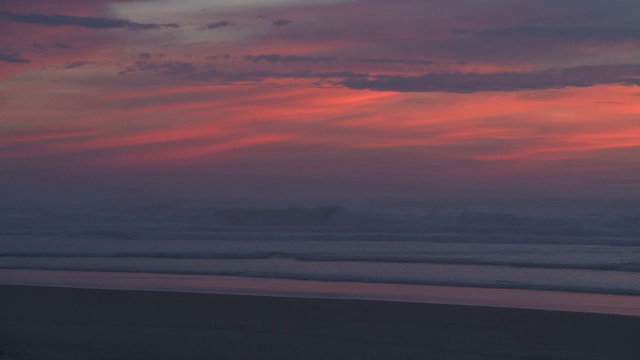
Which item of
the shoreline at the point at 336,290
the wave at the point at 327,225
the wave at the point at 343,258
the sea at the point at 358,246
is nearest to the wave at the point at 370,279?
the sea at the point at 358,246

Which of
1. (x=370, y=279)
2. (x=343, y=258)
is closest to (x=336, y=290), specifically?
(x=370, y=279)

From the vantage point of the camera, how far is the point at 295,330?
7.81 m

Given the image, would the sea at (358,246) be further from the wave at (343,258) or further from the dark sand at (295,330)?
the dark sand at (295,330)

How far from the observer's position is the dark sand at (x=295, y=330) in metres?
6.79

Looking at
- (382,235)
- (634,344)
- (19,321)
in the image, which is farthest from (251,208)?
A: (634,344)

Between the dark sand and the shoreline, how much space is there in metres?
0.75

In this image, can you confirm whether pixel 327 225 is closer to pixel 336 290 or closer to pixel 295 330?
pixel 336 290

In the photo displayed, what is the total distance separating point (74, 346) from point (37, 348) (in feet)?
1.11

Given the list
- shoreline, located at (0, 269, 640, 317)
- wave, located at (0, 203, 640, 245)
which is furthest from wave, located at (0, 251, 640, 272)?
wave, located at (0, 203, 640, 245)

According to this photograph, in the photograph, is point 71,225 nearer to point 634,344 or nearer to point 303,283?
point 303,283

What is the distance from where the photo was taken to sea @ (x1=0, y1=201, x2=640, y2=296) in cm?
1248

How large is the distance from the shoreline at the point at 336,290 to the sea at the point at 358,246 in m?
0.41

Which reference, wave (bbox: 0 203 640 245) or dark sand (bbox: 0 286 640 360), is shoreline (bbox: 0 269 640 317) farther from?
wave (bbox: 0 203 640 245)

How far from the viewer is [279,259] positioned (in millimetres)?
15242
